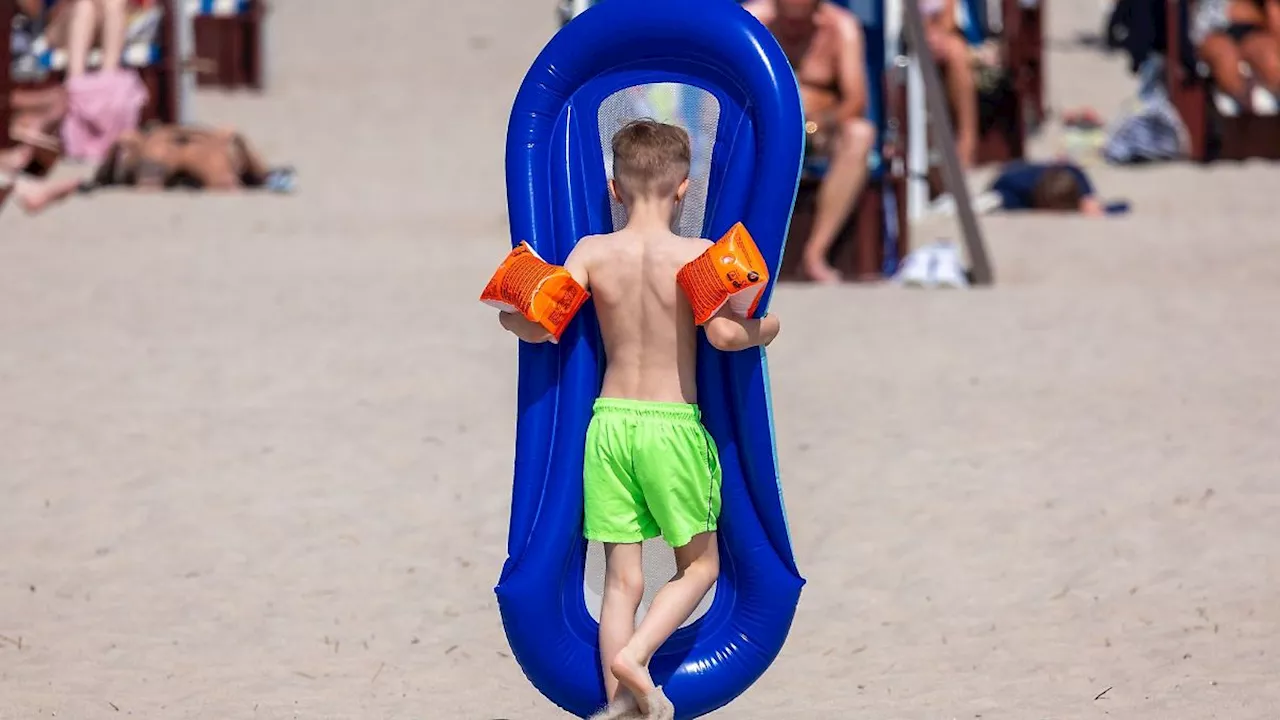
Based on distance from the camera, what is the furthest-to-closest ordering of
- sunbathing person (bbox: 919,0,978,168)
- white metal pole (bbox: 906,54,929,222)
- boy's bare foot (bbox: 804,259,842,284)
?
sunbathing person (bbox: 919,0,978,168) → white metal pole (bbox: 906,54,929,222) → boy's bare foot (bbox: 804,259,842,284)

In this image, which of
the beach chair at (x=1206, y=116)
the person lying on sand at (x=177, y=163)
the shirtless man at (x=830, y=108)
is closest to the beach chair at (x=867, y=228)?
the shirtless man at (x=830, y=108)

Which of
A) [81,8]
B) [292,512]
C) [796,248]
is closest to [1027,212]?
[796,248]

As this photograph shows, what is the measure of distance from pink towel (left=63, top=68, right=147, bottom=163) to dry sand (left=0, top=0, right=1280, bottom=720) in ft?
5.01

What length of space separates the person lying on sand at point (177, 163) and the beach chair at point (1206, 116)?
5.63m

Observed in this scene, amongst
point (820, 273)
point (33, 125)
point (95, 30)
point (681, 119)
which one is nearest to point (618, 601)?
point (681, 119)

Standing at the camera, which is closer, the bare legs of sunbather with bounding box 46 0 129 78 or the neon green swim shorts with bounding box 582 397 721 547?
the neon green swim shorts with bounding box 582 397 721 547

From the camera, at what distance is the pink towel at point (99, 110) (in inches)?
458

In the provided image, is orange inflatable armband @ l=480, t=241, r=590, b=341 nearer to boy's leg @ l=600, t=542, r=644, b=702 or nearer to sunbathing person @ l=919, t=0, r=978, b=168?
boy's leg @ l=600, t=542, r=644, b=702

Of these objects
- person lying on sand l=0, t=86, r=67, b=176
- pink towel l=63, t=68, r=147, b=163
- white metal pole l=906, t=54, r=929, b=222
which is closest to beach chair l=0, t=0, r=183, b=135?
person lying on sand l=0, t=86, r=67, b=176

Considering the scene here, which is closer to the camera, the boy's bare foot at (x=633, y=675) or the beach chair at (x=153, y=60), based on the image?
the boy's bare foot at (x=633, y=675)

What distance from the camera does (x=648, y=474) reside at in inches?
123

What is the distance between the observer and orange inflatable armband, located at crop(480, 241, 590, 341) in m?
3.09

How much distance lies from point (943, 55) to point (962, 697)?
29.2 ft

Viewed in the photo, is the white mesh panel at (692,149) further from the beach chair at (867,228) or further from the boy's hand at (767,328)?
the beach chair at (867,228)
